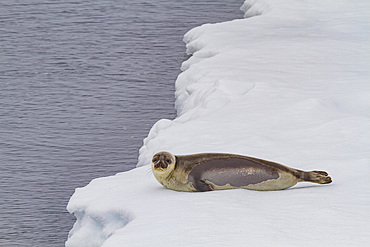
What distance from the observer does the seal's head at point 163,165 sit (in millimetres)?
7070

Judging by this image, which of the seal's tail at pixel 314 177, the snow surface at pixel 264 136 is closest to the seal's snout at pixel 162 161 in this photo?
the snow surface at pixel 264 136

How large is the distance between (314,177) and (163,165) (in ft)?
4.43

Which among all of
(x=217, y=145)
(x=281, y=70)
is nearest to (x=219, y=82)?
(x=281, y=70)

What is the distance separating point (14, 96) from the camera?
45.7 ft

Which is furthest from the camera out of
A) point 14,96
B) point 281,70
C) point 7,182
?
point 14,96

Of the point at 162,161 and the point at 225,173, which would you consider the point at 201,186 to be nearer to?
the point at 225,173

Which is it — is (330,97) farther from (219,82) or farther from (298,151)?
(298,151)

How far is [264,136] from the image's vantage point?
28.7 ft

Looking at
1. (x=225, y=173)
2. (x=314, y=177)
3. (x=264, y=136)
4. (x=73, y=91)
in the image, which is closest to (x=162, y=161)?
(x=225, y=173)

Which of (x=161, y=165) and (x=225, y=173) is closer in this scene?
(x=225, y=173)

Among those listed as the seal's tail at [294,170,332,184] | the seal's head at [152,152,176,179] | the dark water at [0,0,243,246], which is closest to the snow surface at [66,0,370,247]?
the seal's tail at [294,170,332,184]

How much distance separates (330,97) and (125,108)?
12.9ft

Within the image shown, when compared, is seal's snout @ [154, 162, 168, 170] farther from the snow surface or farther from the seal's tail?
the seal's tail

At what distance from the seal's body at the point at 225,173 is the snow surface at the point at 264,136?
0.11 meters
